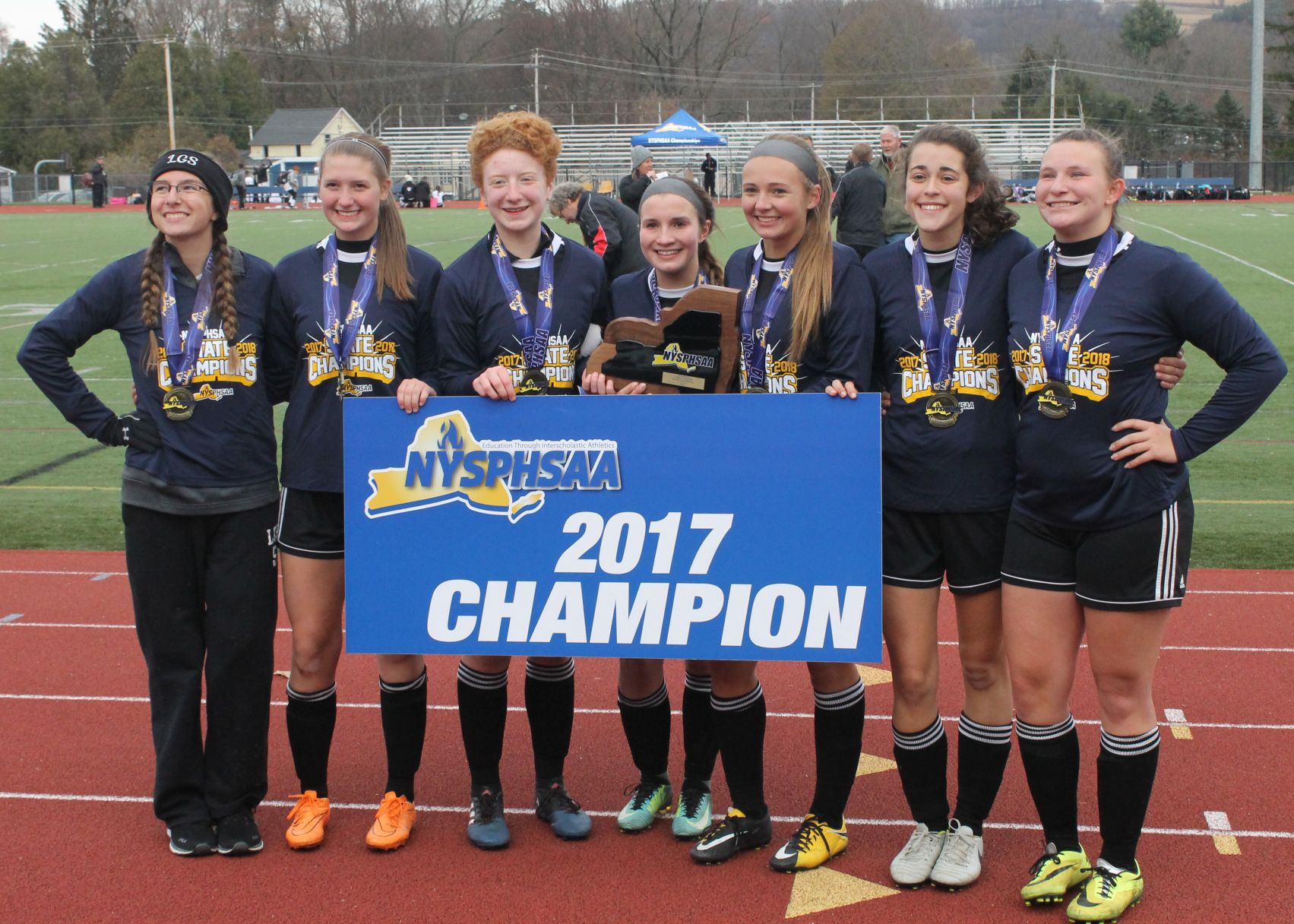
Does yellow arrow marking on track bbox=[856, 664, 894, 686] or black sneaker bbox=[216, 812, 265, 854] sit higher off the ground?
black sneaker bbox=[216, 812, 265, 854]

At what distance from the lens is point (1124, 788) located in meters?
3.23

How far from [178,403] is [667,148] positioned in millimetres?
58708

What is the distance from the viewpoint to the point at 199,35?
277 feet

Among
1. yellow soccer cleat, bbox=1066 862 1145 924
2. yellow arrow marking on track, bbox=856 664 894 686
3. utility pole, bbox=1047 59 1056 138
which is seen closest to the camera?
yellow soccer cleat, bbox=1066 862 1145 924

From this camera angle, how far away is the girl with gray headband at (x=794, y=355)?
3273 millimetres

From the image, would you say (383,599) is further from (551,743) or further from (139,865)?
(139,865)

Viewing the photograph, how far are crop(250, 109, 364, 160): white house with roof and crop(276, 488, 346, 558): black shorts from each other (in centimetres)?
7578

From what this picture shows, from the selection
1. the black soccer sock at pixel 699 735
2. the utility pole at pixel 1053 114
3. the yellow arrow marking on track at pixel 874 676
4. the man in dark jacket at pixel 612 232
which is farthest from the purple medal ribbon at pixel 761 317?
the utility pole at pixel 1053 114

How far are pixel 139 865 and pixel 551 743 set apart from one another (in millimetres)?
1174

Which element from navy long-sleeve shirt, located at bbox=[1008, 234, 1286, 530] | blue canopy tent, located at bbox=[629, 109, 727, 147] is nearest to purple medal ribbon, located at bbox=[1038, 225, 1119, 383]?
navy long-sleeve shirt, located at bbox=[1008, 234, 1286, 530]

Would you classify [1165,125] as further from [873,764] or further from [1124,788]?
[1124,788]

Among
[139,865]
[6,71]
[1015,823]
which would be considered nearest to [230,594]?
[139,865]

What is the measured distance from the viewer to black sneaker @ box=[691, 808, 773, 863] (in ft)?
11.8

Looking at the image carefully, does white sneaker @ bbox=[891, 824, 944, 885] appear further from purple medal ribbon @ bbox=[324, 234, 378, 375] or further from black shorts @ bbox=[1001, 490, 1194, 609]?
purple medal ribbon @ bbox=[324, 234, 378, 375]
